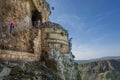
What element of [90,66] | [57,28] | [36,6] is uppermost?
[36,6]

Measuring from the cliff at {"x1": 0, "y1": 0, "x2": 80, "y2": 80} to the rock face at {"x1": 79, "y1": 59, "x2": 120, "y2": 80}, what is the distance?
13820 centimetres

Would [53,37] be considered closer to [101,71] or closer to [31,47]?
[31,47]

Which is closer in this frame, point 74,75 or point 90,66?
point 74,75

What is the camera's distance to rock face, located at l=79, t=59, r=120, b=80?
167250mm

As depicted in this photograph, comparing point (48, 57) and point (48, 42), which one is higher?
point (48, 42)

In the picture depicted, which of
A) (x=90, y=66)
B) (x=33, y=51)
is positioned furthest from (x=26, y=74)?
(x=90, y=66)

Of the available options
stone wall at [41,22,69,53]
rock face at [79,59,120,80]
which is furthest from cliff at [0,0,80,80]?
rock face at [79,59,120,80]

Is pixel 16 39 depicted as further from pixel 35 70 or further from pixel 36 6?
pixel 36 6

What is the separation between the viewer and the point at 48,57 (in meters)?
24.6

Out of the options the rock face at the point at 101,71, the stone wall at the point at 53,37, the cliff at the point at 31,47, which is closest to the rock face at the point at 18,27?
the cliff at the point at 31,47

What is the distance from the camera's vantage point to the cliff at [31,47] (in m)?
19.4

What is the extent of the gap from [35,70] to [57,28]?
8305 millimetres

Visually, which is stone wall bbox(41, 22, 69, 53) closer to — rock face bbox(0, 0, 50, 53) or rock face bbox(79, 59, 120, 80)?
rock face bbox(0, 0, 50, 53)

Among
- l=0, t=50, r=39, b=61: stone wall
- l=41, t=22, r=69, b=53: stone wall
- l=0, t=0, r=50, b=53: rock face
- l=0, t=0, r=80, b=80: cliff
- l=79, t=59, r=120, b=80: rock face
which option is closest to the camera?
l=0, t=50, r=39, b=61: stone wall
